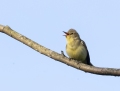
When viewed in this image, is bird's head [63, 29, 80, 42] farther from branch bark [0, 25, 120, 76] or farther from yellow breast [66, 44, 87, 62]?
branch bark [0, 25, 120, 76]

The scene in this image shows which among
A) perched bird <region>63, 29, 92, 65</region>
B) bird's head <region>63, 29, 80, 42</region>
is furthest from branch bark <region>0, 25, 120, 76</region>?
bird's head <region>63, 29, 80, 42</region>

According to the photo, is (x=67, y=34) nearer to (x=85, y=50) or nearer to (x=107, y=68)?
(x=85, y=50)

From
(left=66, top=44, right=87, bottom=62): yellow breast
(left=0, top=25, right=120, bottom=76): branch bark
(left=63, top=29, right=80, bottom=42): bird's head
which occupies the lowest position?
(left=0, top=25, right=120, bottom=76): branch bark

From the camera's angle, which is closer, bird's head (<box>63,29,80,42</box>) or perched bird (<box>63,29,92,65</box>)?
perched bird (<box>63,29,92,65</box>)

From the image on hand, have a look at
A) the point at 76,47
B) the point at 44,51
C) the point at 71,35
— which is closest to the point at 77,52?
the point at 76,47

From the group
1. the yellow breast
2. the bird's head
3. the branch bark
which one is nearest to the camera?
the branch bark

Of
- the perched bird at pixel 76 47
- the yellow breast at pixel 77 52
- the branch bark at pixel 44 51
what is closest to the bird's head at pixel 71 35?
the perched bird at pixel 76 47

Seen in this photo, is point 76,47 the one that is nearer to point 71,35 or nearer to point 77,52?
point 77,52

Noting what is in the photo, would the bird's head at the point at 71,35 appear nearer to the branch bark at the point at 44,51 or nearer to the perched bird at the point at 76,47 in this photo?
the perched bird at the point at 76,47

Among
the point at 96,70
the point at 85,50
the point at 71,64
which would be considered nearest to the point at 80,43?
the point at 85,50
